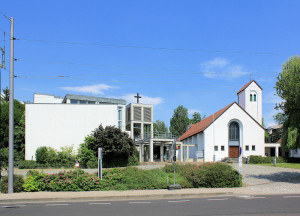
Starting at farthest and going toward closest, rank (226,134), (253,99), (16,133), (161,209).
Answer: (253,99) < (226,134) < (16,133) < (161,209)

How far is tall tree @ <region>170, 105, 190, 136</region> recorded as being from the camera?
85812 millimetres

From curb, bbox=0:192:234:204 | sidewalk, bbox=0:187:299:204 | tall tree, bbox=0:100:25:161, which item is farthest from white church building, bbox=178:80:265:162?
curb, bbox=0:192:234:204

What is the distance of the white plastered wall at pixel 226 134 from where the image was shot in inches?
1754

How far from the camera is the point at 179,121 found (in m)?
86.5

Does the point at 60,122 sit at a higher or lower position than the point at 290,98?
lower

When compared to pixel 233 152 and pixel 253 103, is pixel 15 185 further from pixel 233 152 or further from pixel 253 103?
pixel 253 103

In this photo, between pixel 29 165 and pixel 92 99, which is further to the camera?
pixel 92 99

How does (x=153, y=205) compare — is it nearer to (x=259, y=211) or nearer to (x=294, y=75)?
(x=259, y=211)

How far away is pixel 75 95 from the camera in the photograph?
50.0 metres

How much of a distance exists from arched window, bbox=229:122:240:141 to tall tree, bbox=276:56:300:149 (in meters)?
24.6

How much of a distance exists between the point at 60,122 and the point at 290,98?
27.3 meters

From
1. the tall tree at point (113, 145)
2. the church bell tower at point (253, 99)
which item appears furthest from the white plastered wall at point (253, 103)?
the tall tree at point (113, 145)

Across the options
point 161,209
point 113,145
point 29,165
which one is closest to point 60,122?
point 29,165

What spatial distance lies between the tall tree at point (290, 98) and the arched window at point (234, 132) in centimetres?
2457
